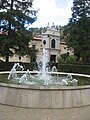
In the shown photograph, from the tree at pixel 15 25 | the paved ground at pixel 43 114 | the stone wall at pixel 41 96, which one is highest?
the tree at pixel 15 25

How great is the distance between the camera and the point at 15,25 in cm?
2428

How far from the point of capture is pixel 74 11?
34531 mm

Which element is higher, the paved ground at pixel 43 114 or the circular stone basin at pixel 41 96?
the circular stone basin at pixel 41 96

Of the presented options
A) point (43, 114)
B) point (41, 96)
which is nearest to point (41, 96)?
point (41, 96)

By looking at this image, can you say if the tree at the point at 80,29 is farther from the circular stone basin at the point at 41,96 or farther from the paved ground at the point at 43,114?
the paved ground at the point at 43,114

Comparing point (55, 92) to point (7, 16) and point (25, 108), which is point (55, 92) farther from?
point (7, 16)

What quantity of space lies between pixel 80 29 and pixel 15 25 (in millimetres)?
11288

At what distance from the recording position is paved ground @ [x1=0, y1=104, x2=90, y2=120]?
22.9ft

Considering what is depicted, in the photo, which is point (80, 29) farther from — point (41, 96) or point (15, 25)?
point (41, 96)

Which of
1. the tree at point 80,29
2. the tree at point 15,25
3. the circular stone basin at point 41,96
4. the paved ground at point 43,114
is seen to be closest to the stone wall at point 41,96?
the circular stone basin at point 41,96

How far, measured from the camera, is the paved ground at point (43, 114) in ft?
22.9

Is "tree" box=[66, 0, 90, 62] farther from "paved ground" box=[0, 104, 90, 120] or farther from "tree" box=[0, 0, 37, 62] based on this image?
"paved ground" box=[0, 104, 90, 120]

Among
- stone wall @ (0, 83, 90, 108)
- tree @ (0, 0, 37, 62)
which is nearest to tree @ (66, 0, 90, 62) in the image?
tree @ (0, 0, 37, 62)

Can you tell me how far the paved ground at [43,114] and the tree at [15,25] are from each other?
1580 centimetres
